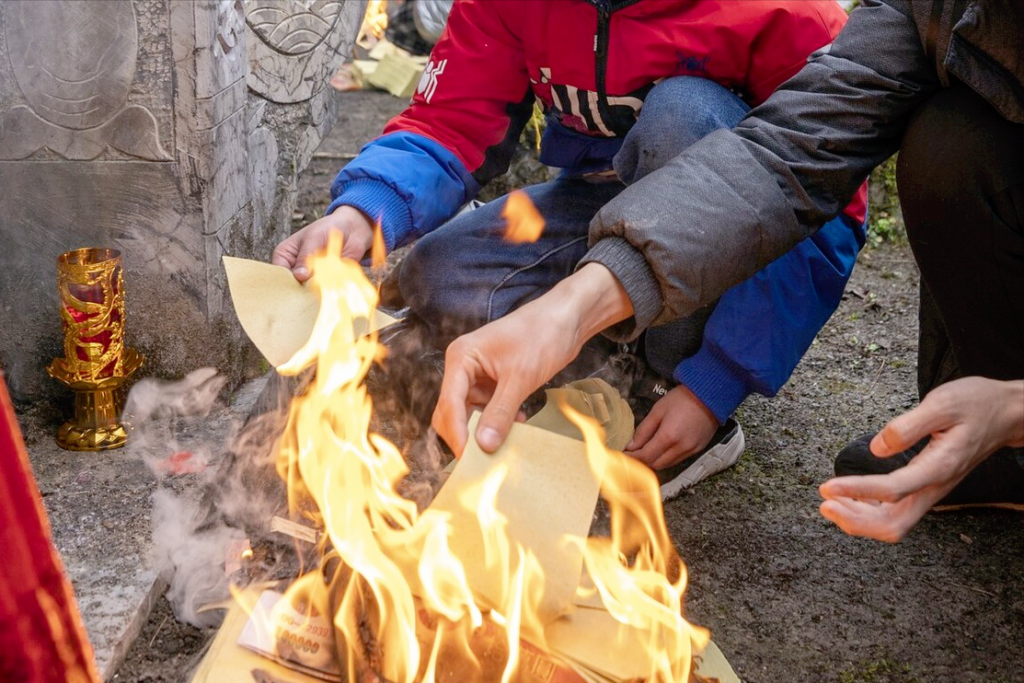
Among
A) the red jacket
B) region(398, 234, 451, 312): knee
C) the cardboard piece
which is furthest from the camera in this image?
the cardboard piece

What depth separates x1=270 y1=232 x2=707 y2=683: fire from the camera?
A: 121cm

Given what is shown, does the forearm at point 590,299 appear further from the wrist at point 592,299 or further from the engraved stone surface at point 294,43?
the engraved stone surface at point 294,43

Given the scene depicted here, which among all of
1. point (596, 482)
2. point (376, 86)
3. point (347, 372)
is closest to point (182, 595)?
point (347, 372)

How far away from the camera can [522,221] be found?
2.10 meters

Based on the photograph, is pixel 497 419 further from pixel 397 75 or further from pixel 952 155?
pixel 397 75

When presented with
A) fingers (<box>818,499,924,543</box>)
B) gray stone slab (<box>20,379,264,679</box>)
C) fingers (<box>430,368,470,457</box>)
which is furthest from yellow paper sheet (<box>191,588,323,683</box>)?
fingers (<box>818,499,924,543</box>)

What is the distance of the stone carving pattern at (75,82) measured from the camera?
1730 mm

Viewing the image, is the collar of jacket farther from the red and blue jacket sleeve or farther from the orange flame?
the orange flame

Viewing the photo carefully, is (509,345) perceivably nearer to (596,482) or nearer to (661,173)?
(596,482)

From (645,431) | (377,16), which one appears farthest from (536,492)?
(377,16)

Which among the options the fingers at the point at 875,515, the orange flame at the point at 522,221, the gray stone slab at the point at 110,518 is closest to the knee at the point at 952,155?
the fingers at the point at 875,515

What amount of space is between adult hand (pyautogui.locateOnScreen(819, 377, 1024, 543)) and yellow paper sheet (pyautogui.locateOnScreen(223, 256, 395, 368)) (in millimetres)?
788

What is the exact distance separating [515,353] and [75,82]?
102 centimetres

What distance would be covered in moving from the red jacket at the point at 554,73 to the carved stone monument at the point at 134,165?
0.89 ft
